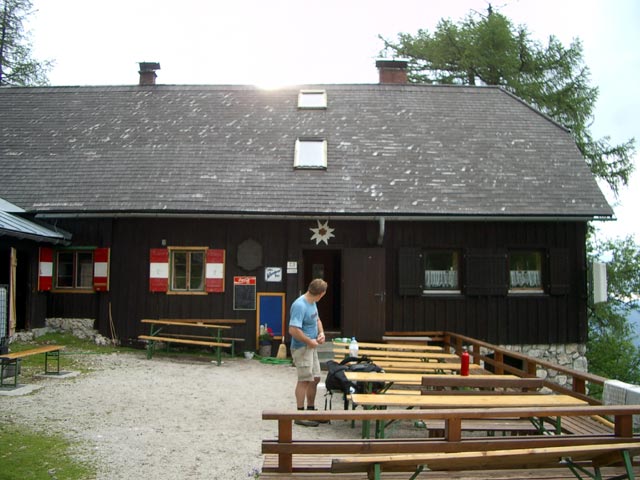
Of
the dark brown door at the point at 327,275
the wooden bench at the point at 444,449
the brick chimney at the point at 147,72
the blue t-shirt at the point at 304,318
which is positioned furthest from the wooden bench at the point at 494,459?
the brick chimney at the point at 147,72

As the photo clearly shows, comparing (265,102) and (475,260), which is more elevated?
(265,102)

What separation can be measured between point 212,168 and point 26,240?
4.47 metres

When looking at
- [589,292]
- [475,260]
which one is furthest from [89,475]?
[589,292]

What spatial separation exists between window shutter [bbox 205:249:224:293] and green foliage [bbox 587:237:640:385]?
1423cm

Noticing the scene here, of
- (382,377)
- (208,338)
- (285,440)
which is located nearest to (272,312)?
(208,338)

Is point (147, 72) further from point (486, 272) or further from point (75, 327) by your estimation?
point (486, 272)

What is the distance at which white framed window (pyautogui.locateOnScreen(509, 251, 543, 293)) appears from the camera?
46.6ft

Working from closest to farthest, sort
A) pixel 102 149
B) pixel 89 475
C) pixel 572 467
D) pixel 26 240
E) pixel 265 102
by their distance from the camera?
pixel 572 467 < pixel 89 475 < pixel 26 240 < pixel 102 149 < pixel 265 102

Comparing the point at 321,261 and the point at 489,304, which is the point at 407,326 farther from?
the point at 321,261

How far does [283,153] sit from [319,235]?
2675 mm

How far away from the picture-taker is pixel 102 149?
15672 millimetres

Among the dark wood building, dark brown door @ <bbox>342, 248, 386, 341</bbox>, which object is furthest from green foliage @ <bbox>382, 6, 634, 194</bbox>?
dark brown door @ <bbox>342, 248, 386, 341</bbox>

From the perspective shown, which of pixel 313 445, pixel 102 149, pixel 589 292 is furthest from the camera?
→ pixel 102 149

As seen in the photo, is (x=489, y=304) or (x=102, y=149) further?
(x=102, y=149)
